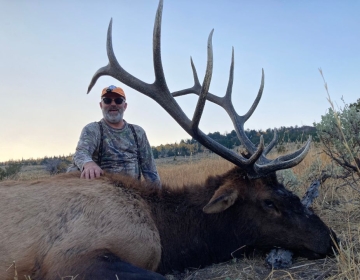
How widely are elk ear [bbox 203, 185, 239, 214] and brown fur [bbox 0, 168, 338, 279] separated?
10 mm

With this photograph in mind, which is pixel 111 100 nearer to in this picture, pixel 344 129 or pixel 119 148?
pixel 119 148

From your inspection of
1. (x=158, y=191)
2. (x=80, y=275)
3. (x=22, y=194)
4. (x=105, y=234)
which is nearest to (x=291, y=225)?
(x=158, y=191)

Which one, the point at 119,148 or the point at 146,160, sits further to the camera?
the point at 146,160

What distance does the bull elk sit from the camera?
11.2 ft

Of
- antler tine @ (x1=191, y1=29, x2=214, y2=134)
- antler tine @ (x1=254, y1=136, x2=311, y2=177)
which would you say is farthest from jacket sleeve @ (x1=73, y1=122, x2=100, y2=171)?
antler tine @ (x1=254, y1=136, x2=311, y2=177)

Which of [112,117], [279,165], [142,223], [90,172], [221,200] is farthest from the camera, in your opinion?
[112,117]

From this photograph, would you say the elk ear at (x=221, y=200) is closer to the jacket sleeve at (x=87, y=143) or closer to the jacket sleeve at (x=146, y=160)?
the jacket sleeve at (x=87, y=143)

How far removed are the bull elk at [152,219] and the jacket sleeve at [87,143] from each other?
28.1 inches

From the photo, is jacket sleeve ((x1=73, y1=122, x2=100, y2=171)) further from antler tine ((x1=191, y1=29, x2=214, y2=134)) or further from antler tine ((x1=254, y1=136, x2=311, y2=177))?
antler tine ((x1=254, y1=136, x2=311, y2=177))

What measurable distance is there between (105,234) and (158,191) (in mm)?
1004

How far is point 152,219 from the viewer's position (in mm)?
3977

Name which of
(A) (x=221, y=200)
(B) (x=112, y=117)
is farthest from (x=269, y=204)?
(B) (x=112, y=117)

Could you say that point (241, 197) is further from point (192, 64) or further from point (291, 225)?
point (192, 64)

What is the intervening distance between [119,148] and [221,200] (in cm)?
243
